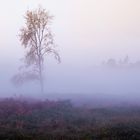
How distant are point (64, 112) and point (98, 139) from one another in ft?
34.9

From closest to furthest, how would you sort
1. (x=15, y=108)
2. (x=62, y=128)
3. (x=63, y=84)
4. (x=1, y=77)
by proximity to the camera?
(x=62, y=128) < (x=15, y=108) < (x=63, y=84) < (x=1, y=77)

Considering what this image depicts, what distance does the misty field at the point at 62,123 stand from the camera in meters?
→ 21.5

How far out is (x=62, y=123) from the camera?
26031 mm

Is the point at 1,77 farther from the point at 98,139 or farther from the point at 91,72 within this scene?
the point at 98,139

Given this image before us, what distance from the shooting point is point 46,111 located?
3112 cm

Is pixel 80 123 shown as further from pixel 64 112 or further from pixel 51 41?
pixel 51 41

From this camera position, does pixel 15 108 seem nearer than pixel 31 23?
Yes

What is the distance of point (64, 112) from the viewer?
31438 millimetres

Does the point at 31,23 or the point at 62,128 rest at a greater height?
the point at 31,23

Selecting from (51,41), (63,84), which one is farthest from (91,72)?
(51,41)

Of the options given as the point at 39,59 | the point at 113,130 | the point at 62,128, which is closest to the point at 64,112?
the point at 62,128

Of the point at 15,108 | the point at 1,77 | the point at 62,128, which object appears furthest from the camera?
the point at 1,77

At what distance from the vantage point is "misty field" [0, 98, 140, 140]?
21.5 metres

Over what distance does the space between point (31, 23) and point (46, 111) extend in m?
22.6
